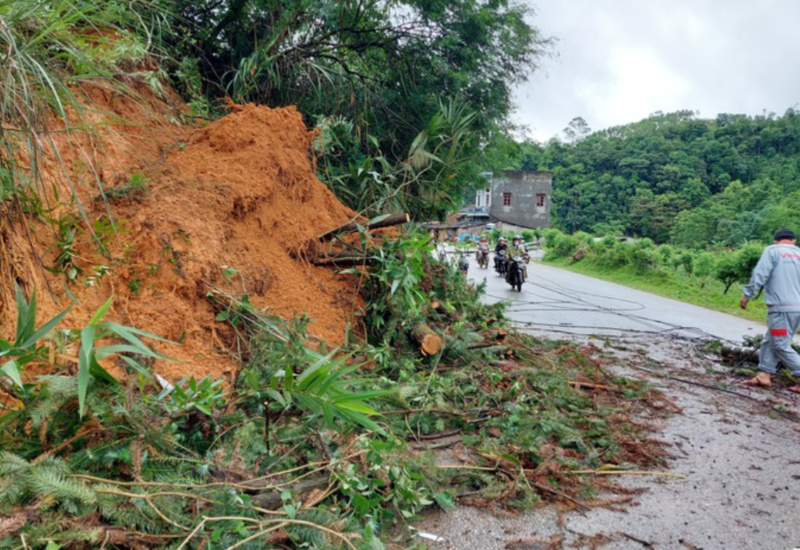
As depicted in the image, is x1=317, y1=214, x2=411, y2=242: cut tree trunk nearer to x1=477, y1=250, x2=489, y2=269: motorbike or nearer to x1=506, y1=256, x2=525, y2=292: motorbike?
x1=506, y1=256, x2=525, y2=292: motorbike

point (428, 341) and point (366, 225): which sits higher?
point (366, 225)

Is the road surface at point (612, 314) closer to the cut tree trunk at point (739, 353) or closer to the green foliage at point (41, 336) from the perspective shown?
the cut tree trunk at point (739, 353)

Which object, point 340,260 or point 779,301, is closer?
point 340,260

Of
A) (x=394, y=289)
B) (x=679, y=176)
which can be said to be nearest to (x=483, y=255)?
(x=394, y=289)

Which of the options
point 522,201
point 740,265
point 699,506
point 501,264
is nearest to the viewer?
point 699,506

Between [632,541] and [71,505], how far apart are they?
8.36 feet

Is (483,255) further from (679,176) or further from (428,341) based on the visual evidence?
(679,176)

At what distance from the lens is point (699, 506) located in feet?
9.48

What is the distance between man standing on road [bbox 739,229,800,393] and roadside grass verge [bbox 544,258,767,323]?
580cm

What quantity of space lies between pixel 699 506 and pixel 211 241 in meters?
3.78

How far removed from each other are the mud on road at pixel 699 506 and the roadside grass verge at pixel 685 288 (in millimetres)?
7653

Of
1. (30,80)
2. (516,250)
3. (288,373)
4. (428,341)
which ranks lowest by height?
(428,341)

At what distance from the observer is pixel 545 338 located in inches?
289

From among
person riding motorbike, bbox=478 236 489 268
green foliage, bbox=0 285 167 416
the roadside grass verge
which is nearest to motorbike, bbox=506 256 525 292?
the roadside grass verge
